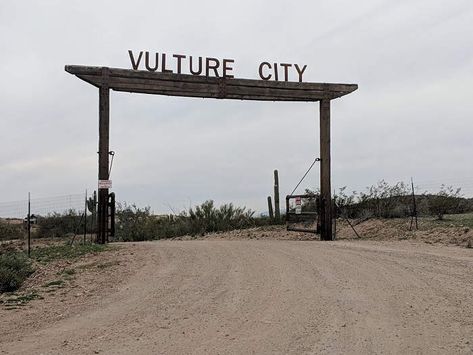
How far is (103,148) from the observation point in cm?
1722

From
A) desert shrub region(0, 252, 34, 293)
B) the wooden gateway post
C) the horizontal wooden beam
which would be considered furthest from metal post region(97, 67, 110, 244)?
desert shrub region(0, 252, 34, 293)

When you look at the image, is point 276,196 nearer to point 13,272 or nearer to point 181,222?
point 181,222

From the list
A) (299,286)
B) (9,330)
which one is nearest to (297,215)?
(299,286)

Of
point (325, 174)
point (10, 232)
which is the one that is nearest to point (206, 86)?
point (325, 174)

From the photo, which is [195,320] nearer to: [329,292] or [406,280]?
[329,292]

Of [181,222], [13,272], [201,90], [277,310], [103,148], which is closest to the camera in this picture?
[277,310]

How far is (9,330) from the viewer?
7.13 meters

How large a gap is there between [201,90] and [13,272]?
9.66 metres

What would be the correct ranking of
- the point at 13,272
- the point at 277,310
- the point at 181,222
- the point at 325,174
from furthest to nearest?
1. the point at 181,222
2. the point at 325,174
3. the point at 13,272
4. the point at 277,310

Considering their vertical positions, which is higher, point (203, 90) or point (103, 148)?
point (203, 90)

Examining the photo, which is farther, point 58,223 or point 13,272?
point 58,223

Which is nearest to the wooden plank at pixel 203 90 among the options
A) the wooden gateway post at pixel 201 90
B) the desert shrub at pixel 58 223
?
the wooden gateway post at pixel 201 90

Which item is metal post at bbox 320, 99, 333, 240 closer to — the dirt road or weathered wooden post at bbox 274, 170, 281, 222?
weathered wooden post at bbox 274, 170, 281, 222

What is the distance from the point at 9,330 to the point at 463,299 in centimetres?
653
